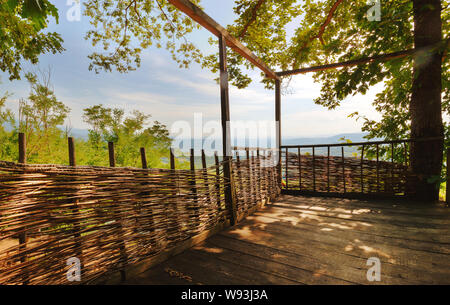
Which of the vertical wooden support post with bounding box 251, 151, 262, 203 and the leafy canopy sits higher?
the leafy canopy

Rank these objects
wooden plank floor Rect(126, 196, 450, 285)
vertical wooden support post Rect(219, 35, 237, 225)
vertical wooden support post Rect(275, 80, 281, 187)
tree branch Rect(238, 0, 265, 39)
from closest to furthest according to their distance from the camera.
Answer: wooden plank floor Rect(126, 196, 450, 285)
vertical wooden support post Rect(219, 35, 237, 225)
vertical wooden support post Rect(275, 80, 281, 187)
tree branch Rect(238, 0, 265, 39)

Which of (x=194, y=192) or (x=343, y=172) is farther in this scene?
(x=343, y=172)

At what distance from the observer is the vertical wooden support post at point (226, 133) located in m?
2.67

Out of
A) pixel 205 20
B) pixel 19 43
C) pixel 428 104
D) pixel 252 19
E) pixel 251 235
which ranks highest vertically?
pixel 252 19

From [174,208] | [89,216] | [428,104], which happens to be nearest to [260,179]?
[174,208]

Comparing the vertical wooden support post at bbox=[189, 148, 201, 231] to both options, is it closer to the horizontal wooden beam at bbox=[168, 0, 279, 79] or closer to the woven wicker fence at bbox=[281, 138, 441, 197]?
the horizontal wooden beam at bbox=[168, 0, 279, 79]

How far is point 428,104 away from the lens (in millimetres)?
3621

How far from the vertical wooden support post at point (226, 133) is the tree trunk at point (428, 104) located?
11.5 feet

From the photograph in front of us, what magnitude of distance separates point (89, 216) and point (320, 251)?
2.03 meters

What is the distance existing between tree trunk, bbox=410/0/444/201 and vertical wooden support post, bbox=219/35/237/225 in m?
3.52

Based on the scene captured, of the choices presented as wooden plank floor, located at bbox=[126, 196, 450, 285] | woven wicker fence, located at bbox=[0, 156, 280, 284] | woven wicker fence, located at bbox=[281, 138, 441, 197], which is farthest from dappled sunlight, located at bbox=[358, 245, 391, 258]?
woven wicker fence, located at bbox=[281, 138, 441, 197]

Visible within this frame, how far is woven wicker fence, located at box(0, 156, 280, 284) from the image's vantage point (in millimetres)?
1104

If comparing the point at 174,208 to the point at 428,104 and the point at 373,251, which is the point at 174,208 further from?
the point at 428,104
